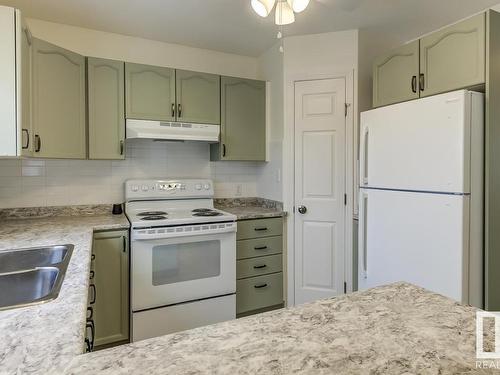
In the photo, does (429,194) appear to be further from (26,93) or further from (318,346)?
(26,93)

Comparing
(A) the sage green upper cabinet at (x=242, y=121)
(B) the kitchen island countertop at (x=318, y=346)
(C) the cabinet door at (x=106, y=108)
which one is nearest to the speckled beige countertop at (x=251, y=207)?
(A) the sage green upper cabinet at (x=242, y=121)

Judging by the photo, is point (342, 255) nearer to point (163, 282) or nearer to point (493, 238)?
point (493, 238)

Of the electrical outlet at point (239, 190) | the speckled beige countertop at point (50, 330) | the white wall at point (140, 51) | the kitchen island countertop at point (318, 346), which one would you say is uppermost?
the white wall at point (140, 51)

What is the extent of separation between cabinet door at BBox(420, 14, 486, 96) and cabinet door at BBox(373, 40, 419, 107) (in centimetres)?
6

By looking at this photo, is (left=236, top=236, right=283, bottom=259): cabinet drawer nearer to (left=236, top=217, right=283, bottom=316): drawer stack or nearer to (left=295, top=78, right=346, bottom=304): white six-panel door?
(left=236, top=217, right=283, bottom=316): drawer stack

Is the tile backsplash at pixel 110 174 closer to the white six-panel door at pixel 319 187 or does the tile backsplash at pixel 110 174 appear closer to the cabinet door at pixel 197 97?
the cabinet door at pixel 197 97

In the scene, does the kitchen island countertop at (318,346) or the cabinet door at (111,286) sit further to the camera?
the cabinet door at (111,286)

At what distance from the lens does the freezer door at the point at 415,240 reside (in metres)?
1.74

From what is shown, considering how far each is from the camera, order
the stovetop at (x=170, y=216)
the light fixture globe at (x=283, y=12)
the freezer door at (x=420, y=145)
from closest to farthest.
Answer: the light fixture globe at (x=283, y=12) < the freezer door at (x=420, y=145) < the stovetop at (x=170, y=216)

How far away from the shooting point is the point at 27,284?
4.39ft

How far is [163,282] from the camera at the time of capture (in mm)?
2299

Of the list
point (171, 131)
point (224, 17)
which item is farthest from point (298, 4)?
point (171, 131)

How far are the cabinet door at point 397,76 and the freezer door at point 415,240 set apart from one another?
72 cm

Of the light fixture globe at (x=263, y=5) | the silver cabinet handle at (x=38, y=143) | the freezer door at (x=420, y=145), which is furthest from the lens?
the silver cabinet handle at (x=38, y=143)
